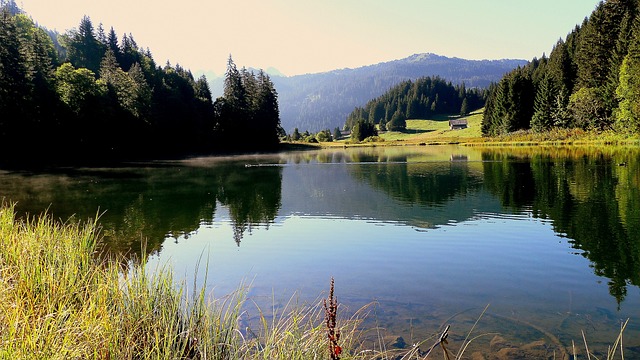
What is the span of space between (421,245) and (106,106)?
243 feet

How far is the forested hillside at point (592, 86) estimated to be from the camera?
62.0 m

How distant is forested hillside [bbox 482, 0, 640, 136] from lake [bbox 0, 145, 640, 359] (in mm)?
35724

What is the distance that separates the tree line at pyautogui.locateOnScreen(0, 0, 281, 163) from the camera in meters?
61.7

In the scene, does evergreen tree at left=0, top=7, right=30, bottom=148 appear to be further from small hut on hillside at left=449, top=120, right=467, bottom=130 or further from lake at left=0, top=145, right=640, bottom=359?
small hut on hillside at left=449, top=120, right=467, bottom=130

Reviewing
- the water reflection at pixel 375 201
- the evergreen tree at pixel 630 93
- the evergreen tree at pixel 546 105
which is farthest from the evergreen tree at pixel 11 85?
the evergreen tree at pixel 546 105

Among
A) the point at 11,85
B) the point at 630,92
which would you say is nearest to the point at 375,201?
the point at 630,92

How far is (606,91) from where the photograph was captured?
2813 inches

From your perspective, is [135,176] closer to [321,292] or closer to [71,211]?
[71,211]

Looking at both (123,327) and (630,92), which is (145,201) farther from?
(630,92)

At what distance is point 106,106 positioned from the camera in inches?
2955

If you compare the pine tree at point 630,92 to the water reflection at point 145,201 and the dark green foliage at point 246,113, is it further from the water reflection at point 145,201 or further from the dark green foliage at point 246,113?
the dark green foliage at point 246,113

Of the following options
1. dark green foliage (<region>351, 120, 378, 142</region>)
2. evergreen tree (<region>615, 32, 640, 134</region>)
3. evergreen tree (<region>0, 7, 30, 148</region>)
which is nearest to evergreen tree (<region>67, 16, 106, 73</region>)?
evergreen tree (<region>0, 7, 30, 148</region>)

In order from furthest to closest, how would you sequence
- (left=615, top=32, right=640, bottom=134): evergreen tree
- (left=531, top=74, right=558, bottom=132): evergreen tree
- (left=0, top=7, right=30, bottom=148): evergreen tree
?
(left=531, top=74, right=558, bottom=132): evergreen tree, (left=0, top=7, right=30, bottom=148): evergreen tree, (left=615, top=32, right=640, bottom=134): evergreen tree

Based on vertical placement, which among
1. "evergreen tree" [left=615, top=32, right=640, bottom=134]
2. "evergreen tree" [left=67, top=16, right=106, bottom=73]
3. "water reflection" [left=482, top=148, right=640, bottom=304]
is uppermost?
"evergreen tree" [left=67, top=16, right=106, bottom=73]
